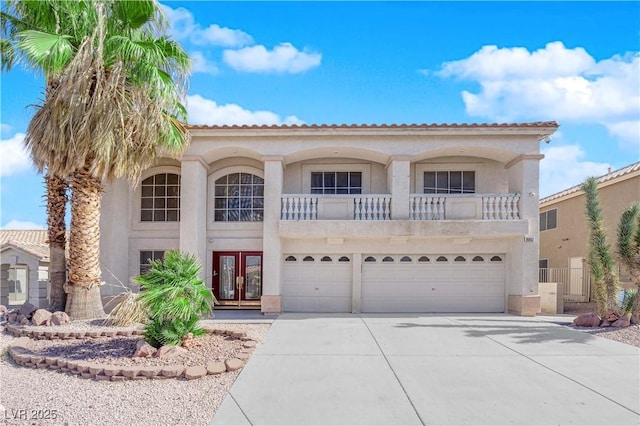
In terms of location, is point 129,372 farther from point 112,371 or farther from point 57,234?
point 57,234

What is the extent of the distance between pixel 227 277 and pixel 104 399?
952 centimetres

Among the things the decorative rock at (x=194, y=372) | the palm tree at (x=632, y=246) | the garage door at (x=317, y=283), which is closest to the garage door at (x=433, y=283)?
the garage door at (x=317, y=283)

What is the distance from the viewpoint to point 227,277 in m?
15.8

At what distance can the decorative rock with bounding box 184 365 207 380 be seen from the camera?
7.02 meters

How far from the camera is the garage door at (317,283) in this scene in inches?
603

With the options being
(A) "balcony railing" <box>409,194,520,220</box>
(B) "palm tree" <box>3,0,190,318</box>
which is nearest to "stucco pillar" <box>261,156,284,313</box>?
(B) "palm tree" <box>3,0,190,318</box>

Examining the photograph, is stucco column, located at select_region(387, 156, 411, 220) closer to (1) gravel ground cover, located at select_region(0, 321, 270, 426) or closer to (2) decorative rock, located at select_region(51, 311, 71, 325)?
(1) gravel ground cover, located at select_region(0, 321, 270, 426)

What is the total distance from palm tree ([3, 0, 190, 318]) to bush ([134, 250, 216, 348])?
475 centimetres

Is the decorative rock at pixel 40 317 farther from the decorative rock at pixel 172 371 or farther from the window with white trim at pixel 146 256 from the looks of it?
the decorative rock at pixel 172 371

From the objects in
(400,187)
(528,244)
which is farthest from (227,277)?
(528,244)

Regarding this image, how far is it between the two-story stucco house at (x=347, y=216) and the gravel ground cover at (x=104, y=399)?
7.43 meters

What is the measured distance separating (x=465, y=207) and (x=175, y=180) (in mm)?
10487

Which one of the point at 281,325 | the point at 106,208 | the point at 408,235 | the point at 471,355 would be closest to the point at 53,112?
the point at 106,208

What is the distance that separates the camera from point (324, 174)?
16281mm
